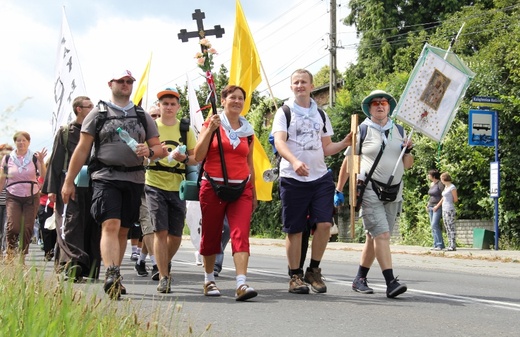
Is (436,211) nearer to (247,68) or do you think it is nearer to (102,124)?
(247,68)

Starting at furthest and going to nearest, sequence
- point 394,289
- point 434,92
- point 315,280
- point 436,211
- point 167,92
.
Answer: point 436,211, point 167,92, point 434,92, point 315,280, point 394,289

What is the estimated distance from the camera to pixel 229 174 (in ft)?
27.0

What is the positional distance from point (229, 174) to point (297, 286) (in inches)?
52.1

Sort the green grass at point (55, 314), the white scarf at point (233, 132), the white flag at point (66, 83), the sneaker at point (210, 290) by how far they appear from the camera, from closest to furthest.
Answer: the green grass at point (55, 314) → the white scarf at point (233, 132) → the sneaker at point (210, 290) → the white flag at point (66, 83)

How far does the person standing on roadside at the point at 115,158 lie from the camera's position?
7945 mm

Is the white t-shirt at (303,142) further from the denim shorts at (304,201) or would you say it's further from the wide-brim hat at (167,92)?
the wide-brim hat at (167,92)

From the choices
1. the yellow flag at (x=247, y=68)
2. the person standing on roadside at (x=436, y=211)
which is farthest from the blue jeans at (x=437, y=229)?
the yellow flag at (x=247, y=68)

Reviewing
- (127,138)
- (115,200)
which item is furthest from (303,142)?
(115,200)

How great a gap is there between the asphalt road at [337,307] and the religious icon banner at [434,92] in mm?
1686

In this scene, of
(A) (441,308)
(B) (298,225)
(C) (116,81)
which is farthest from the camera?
(B) (298,225)

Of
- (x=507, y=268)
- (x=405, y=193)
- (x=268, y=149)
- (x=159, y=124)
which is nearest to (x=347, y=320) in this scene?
(x=159, y=124)

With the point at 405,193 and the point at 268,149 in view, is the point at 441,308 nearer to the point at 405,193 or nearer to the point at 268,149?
the point at 405,193

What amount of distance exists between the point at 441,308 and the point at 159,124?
3722 mm

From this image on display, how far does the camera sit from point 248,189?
27.5 feet
